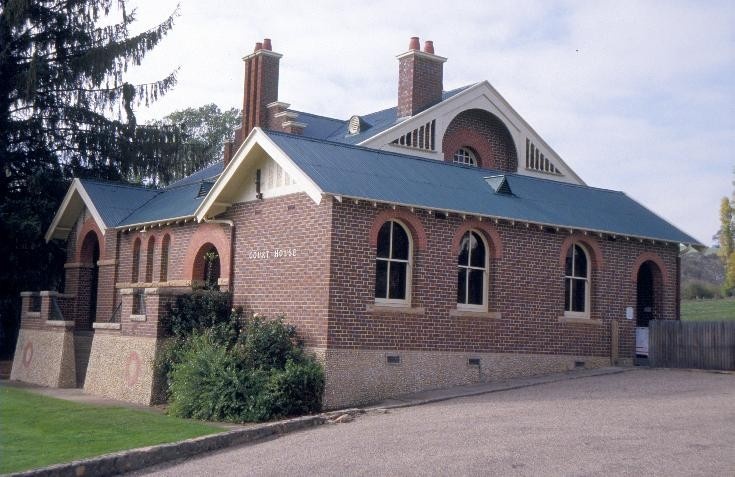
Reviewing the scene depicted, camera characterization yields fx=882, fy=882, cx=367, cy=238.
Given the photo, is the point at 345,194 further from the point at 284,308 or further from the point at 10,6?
the point at 10,6

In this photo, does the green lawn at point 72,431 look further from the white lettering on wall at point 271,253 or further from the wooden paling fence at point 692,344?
the wooden paling fence at point 692,344

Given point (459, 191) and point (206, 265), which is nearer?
point (459, 191)

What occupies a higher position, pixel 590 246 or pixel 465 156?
pixel 465 156

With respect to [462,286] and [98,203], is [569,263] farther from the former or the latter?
[98,203]

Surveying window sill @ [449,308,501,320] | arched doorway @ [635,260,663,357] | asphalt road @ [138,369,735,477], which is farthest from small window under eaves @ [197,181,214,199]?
arched doorway @ [635,260,663,357]

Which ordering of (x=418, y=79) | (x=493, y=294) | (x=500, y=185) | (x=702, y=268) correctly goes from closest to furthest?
(x=493, y=294) < (x=500, y=185) < (x=418, y=79) < (x=702, y=268)

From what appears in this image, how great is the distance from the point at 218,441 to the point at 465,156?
15518 mm

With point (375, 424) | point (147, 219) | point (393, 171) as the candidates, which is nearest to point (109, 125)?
point (147, 219)

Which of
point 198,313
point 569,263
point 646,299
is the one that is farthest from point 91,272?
point 646,299

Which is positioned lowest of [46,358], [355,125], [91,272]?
[46,358]

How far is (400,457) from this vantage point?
11117mm

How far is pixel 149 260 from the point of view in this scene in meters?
23.4

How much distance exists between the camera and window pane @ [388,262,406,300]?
17250 mm

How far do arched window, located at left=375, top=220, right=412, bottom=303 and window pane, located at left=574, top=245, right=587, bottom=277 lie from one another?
492 centimetres
